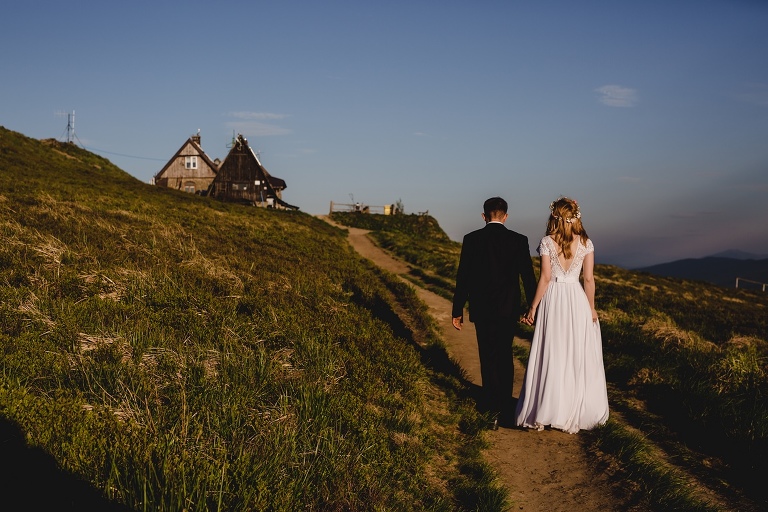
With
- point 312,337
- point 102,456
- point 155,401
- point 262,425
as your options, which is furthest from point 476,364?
point 102,456

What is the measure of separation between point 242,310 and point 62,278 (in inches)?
114

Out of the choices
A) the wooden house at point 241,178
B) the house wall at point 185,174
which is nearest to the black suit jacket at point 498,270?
the wooden house at point 241,178

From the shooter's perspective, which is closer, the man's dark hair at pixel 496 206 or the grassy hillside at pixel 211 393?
the grassy hillside at pixel 211 393

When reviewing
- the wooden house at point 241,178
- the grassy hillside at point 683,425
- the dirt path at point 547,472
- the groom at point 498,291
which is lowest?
the dirt path at point 547,472

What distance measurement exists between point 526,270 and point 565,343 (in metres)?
1.01

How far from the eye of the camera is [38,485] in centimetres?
319

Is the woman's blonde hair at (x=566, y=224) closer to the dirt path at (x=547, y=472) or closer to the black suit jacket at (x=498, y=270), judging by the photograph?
the black suit jacket at (x=498, y=270)

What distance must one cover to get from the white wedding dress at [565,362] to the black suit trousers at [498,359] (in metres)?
0.31

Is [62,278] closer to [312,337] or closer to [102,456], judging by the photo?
Answer: [312,337]

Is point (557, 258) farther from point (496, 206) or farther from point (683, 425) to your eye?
point (683, 425)

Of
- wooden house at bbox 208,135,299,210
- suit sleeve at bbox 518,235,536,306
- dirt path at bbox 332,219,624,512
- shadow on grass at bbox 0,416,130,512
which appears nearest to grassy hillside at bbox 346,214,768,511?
dirt path at bbox 332,219,624,512

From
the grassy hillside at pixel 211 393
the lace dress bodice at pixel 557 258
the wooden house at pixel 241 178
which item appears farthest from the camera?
the wooden house at pixel 241 178

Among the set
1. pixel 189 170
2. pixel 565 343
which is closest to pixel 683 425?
pixel 565 343

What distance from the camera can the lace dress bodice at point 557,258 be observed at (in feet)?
20.2
